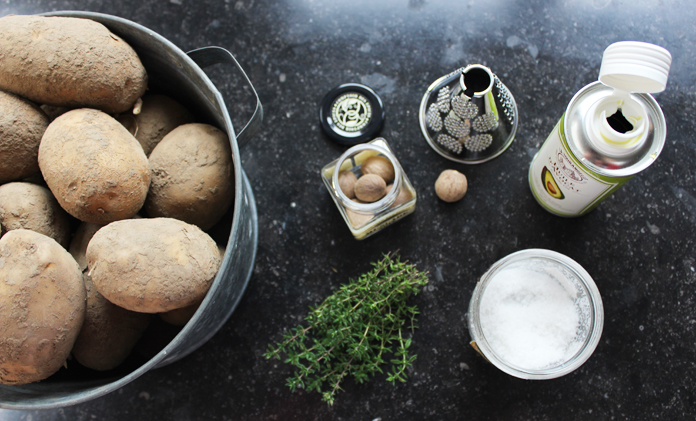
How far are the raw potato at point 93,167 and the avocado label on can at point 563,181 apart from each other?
64cm

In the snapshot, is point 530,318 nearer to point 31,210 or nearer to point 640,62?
point 640,62

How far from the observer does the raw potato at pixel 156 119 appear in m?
0.74

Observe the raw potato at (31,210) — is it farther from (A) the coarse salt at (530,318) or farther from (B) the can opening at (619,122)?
(B) the can opening at (619,122)

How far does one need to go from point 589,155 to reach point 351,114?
1.45 ft

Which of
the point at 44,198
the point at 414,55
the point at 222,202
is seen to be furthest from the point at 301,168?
the point at 44,198

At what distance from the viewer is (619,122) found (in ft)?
2.28

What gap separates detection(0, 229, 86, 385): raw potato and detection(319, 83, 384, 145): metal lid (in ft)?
1.71

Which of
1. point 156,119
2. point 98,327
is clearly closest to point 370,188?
point 156,119

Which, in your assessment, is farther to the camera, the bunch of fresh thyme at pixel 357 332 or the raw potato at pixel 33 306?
the bunch of fresh thyme at pixel 357 332

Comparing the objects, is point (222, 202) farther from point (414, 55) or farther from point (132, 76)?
point (414, 55)

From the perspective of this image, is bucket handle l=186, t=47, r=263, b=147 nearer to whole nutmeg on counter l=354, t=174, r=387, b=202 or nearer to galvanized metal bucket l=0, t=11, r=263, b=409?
galvanized metal bucket l=0, t=11, r=263, b=409

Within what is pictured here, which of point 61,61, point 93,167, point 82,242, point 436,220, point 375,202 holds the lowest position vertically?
point 436,220

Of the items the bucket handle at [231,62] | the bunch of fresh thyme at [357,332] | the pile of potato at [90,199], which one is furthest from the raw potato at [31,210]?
the bunch of fresh thyme at [357,332]

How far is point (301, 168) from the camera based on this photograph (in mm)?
917
